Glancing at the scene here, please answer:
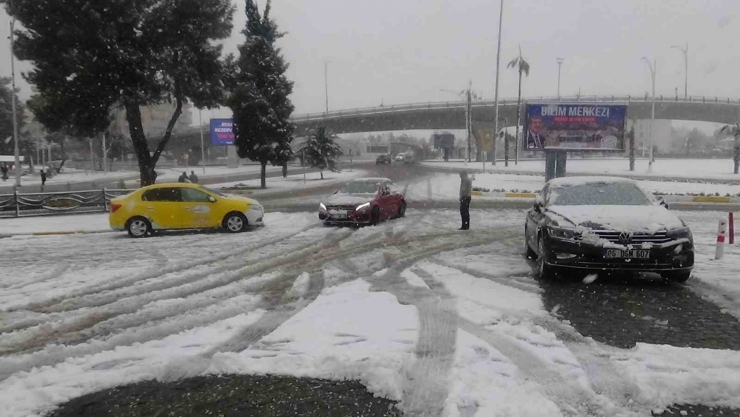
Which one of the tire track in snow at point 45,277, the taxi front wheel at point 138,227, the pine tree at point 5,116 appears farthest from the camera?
the pine tree at point 5,116

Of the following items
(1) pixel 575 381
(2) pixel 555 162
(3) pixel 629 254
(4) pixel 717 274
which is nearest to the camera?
(1) pixel 575 381

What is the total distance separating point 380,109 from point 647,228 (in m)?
72.2

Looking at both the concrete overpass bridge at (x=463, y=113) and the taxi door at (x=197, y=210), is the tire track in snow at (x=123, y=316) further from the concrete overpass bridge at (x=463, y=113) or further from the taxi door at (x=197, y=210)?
the concrete overpass bridge at (x=463, y=113)

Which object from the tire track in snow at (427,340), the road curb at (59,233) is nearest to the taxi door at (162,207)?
the road curb at (59,233)

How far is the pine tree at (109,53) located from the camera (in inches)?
867

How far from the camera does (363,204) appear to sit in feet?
53.2

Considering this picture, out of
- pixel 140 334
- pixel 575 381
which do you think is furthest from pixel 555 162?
pixel 140 334

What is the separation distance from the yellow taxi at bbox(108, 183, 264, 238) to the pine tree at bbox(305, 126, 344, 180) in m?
27.1

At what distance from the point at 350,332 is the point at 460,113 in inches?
2950

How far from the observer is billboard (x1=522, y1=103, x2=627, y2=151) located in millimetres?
29531

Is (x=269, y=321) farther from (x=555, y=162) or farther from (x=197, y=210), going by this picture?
(x=555, y=162)

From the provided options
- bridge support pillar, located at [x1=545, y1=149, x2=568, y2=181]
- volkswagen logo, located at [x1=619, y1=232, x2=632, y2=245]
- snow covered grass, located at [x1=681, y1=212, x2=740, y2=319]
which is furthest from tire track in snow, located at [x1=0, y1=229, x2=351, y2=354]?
bridge support pillar, located at [x1=545, y1=149, x2=568, y2=181]

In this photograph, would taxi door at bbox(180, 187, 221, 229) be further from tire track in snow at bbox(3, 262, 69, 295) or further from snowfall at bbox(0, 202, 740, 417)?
tire track in snow at bbox(3, 262, 69, 295)

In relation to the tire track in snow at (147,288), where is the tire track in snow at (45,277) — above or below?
below
